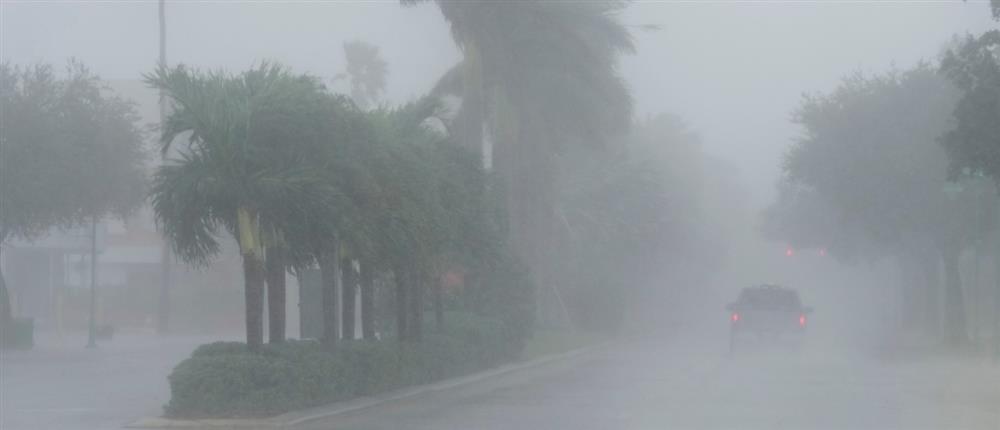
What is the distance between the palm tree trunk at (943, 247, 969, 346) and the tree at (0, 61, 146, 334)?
82.1 feet

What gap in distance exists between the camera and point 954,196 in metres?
42.2

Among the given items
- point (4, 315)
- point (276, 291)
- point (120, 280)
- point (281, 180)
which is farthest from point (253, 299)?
point (120, 280)

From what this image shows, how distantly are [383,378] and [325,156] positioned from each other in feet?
16.3

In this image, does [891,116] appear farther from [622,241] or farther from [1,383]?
[1,383]

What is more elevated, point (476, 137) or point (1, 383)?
point (476, 137)

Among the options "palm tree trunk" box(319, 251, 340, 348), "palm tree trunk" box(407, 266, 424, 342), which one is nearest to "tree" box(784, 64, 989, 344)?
"palm tree trunk" box(407, 266, 424, 342)

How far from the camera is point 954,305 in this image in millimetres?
45844

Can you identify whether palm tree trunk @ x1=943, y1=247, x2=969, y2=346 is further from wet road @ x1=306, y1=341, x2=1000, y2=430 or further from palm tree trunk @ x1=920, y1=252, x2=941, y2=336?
wet road @ x1=306, y1=341, x2=1000, y2=430

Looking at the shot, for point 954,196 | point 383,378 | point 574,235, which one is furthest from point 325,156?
point 574,235

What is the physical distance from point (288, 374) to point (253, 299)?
128 centimetres

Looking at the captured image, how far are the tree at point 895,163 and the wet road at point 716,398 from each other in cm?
792

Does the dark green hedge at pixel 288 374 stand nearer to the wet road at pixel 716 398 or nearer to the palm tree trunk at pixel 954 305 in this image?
the wet road at pixel 716 398

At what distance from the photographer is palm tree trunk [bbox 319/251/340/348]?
22859 mm

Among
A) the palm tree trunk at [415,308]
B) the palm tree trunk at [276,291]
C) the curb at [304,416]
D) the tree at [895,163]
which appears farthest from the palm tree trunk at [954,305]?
the palm tree trunk at [276,291]
